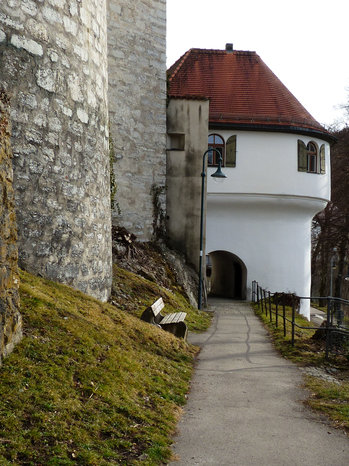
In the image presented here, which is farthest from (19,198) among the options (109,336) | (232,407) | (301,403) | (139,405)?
(301,403)

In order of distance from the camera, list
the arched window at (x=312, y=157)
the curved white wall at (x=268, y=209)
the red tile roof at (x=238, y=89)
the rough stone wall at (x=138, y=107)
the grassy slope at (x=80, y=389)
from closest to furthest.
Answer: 1. the grassy slope at (x=80, y=389)
2. the rough stone wall at (x=138, y=107)
3. the curved white wall at (x=268, y=209)
4. the red tile roof at (x=238, y=89)
5. the arched window at (x=312, y=157)

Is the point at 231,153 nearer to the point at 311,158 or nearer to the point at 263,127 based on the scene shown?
the point at 263,127

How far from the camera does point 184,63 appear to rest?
2539 centimetres

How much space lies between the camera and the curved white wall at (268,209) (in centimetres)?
2253

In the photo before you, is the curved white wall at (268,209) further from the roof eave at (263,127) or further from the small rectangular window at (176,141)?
the small rectangular window at (176,141)

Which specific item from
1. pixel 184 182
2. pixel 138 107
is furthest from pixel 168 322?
pixel 138 107

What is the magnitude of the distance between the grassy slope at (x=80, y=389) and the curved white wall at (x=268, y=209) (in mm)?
15279

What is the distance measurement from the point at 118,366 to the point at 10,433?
231 centimetres

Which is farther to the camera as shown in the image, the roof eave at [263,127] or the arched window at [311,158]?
the arched window at [311,158]

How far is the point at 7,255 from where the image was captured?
5.07m

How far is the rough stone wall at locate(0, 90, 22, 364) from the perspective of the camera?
4867 millimetres

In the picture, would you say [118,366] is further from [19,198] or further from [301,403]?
[19,198]

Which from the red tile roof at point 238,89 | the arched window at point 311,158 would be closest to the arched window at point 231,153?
the red tile roof at point 238,89

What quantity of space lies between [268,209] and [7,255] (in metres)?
19.0
